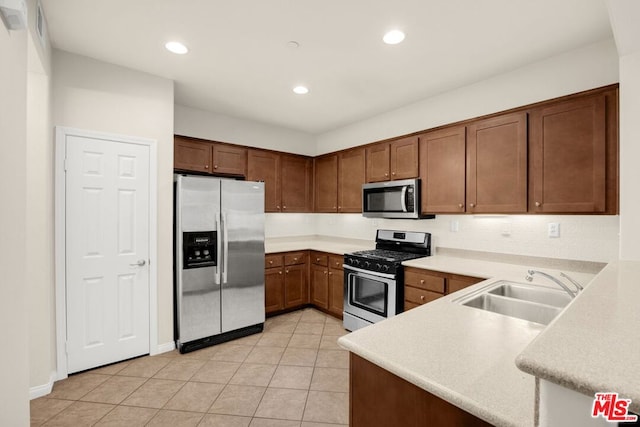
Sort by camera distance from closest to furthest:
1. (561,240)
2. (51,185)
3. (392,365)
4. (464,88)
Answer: (392,365) < (51,185) < (561,240) < (464,88)

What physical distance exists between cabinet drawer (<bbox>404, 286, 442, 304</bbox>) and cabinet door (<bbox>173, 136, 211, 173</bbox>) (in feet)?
8.91

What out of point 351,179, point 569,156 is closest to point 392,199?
point 351,179

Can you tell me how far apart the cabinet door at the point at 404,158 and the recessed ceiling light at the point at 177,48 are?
7.65ft

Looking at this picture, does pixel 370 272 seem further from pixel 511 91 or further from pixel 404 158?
pixel 511 91

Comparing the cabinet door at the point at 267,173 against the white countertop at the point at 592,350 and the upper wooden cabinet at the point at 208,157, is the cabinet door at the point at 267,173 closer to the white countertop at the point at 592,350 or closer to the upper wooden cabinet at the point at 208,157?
the upper wooden cabinet at the point at 208,157

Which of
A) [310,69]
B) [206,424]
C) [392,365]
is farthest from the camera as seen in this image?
[310,69]

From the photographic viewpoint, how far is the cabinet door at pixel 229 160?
3.79 metres

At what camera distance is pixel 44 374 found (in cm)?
230

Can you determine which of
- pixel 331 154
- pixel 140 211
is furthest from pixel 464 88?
pixel 140 211

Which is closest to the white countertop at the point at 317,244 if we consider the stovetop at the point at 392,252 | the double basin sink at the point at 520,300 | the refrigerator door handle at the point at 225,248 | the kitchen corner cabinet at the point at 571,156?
the stovetop at the point at 392,252

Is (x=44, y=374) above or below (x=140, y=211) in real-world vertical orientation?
below

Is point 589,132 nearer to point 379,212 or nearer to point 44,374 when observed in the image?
point 379,212

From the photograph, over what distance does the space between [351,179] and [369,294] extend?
5.23ft

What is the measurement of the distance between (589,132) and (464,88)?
123 centimetres
